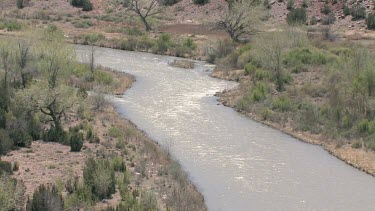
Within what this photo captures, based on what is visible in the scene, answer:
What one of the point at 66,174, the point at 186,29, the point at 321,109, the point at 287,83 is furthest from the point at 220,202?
the point at 186,29

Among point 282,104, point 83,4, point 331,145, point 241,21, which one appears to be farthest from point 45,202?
point 83,4

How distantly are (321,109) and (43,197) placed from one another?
19132 mm

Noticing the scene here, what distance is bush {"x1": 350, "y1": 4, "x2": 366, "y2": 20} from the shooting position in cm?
6662

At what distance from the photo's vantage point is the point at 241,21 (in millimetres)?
59438

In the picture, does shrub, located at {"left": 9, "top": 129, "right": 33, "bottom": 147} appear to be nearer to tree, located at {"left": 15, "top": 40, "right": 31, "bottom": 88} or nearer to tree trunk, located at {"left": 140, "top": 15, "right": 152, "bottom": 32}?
tree, located at {"left": 15, "top": 40, "right": 31, "bottom": 88}

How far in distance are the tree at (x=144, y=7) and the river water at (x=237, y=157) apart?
1139 inches

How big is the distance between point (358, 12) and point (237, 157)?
4426 cm

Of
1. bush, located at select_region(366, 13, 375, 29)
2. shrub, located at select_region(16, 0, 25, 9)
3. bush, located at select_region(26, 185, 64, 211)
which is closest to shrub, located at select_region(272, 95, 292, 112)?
bush, located at select_region(26, 185, 64, 211)

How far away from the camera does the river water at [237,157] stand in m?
22.8

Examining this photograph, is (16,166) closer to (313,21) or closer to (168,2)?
(313,21)

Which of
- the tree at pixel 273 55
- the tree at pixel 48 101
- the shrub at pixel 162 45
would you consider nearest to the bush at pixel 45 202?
the tree at pixel 48 101

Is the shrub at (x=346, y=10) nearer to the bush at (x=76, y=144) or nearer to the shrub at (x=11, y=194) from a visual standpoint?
the bush at (x=76, y=144)

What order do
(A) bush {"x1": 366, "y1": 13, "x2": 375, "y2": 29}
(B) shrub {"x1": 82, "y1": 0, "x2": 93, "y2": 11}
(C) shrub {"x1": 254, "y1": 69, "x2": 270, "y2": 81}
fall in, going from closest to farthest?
1. (C) shrub {"x1": 254, "y1": 69, "x2": 270, "y2": 81}
2. (A) bush {"x1": 366, "y1": 13, "x2": 375, "y2": 29}
3. (B) shrub {"x1": 82, "y1": 0, "x2": 93, "y2": 11}

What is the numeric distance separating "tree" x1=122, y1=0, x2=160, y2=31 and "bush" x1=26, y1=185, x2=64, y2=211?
51123 mm
